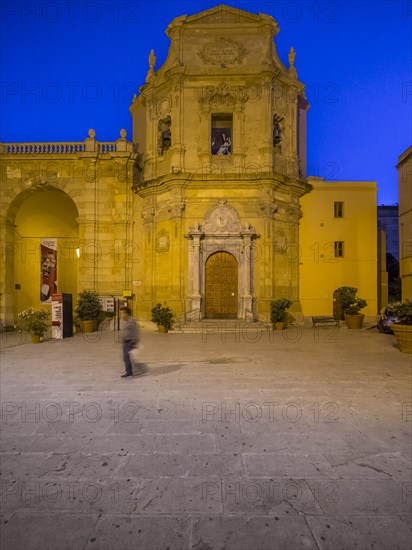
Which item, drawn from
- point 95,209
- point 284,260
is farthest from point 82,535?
point 95,209

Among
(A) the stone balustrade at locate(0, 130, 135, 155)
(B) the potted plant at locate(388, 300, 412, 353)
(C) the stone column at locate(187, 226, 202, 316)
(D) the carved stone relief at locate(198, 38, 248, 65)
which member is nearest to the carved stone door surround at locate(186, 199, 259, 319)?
(C) the stone column at locate(187, 226, 202, 316)

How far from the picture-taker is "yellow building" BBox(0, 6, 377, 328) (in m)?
18.0

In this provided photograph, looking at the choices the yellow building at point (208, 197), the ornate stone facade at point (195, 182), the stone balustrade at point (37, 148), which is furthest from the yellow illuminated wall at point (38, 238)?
the stone balustrade at point (37, 148)

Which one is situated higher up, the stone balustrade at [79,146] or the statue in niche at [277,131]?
the statue in niche at [277,131]

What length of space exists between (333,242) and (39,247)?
1905 centimetres

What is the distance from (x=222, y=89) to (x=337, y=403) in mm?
17685

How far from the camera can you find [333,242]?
66.9ft

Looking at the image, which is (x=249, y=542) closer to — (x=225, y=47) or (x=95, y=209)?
(x=95, y=209)

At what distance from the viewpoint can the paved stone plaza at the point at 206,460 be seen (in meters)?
2.66

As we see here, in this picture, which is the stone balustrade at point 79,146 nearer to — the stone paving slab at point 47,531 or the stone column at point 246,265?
the stone column at point 246,265

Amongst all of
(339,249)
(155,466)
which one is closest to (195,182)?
(339,249)

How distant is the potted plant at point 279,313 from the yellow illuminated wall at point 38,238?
14519 mm

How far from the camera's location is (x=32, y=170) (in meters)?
19.7

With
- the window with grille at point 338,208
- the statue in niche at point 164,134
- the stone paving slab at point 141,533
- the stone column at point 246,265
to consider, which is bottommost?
the stone paving slab at point 141,533
